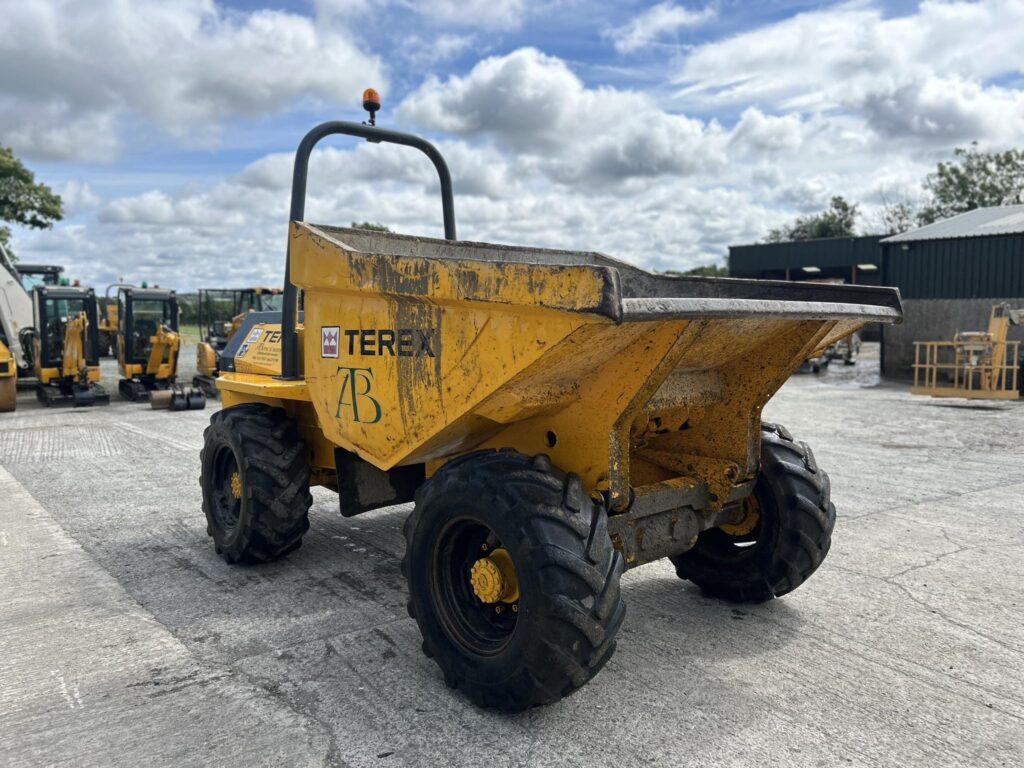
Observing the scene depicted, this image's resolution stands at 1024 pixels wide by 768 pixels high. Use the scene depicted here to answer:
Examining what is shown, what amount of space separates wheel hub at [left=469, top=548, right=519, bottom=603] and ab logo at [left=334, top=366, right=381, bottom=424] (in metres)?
0.92

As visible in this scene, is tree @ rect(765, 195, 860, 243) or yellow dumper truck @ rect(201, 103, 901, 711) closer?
yellow dumper truck @ rect(201, 103, 901, 711)

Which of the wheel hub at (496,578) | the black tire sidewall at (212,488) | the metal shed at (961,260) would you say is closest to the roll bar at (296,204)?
A: the black tire sidewall at (212,488)

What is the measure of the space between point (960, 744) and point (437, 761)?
1916 millimetres

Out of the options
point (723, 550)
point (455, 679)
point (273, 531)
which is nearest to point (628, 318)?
point (455, 679)

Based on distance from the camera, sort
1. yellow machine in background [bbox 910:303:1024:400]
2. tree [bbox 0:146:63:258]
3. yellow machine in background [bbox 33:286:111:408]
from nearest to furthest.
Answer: yellow machine in background [bbox 910:303:1024:400], yellow machine in background [bbox 33:286:111:408], tree [bbox 0:146:63:258]

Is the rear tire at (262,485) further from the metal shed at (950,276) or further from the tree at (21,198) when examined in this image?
the tree at (21,198)

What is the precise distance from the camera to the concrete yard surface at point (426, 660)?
287 centimetres

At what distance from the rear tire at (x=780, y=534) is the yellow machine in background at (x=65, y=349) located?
14046 mm

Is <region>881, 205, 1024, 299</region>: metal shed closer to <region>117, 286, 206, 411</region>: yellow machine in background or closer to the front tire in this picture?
<region>117, 286, 206, 411</region>: yellow machine in background

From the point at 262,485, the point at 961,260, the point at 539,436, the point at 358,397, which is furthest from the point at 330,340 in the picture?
the point at 961,260

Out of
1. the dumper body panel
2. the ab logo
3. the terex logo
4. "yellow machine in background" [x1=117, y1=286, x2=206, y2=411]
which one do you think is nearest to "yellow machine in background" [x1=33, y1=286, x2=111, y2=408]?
"yellow machine in background" [x1=117, y1=286, x2=206, y2=411]

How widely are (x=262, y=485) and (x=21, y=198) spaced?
1235 inches

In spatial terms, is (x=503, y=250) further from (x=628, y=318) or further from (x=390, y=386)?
(x=628, y=318)

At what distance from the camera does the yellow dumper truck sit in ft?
9.13
